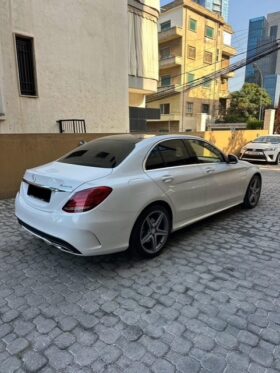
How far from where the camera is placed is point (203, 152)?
445cm

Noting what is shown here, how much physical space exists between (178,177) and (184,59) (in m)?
31.7

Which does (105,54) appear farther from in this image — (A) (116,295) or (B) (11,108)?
(A) (116,295)

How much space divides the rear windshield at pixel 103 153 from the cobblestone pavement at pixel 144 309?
1.15 metres

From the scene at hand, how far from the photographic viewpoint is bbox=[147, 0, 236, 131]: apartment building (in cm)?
3128

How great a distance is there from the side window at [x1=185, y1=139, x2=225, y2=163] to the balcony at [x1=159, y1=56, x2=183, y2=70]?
29744 millimetres

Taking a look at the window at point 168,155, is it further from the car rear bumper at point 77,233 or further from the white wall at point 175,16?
the white wall at point 175,16

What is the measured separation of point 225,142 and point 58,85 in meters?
8.31

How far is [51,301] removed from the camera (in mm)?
2654

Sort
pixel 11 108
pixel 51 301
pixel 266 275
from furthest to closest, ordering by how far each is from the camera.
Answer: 1. pixel 11 108
2. pixel 266 275
3. pixel 51 301

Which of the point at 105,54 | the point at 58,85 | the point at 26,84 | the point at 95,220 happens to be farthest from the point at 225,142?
the point at 95,220

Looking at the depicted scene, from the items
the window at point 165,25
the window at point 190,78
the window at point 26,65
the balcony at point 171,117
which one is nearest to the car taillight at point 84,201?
the window at point 26,65

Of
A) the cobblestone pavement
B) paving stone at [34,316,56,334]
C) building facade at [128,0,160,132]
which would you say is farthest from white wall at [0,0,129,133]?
paving stone at [34,316,56,334]

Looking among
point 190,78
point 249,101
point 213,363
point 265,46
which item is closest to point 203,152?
point 213,363

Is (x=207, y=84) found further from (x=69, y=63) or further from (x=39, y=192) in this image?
(x=39, y=192)
